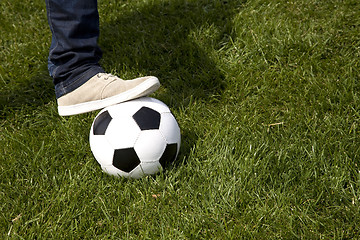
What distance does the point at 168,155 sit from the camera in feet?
8.88

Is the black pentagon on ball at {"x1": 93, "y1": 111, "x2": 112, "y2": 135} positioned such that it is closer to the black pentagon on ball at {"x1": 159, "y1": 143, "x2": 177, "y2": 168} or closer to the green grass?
the green grass

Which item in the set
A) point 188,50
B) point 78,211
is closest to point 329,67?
point 188,50

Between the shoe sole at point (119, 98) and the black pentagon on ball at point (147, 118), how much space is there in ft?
0.51

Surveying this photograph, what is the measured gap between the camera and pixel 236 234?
2279 millimetres

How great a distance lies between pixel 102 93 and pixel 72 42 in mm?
499

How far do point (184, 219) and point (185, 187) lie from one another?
27 centimetres

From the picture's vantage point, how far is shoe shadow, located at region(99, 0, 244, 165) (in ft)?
12.3

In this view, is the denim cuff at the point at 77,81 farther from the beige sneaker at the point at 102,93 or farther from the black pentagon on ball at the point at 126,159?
the black pentagon on ball at the point at 126,159

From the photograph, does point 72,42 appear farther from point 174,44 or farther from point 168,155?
point 174,44

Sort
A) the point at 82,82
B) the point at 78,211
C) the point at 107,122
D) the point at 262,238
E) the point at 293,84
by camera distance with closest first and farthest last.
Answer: the point at 262,238
the point at 78,211
the point at 107,122
the point at 82,82
the point at 293,84

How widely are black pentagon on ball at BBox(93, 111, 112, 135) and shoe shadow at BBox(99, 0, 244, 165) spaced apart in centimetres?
86

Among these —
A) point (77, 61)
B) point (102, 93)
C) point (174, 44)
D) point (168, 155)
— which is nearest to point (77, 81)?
point (77, 61)

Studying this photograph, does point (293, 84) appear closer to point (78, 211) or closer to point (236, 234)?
point (236, 234)

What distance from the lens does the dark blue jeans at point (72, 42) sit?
309cm
